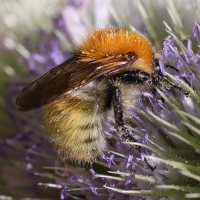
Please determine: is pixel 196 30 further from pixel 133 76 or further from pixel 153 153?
pixel 153 153

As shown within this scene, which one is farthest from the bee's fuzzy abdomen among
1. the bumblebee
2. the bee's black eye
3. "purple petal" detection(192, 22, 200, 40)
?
"purple petal" detection(192, 22, 200, 40)

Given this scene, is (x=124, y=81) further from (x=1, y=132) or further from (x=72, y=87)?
(x=1, y=132)

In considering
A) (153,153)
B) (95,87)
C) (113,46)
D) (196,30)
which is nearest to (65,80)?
(95,87)

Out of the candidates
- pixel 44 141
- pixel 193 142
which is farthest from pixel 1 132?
pixel 193 142

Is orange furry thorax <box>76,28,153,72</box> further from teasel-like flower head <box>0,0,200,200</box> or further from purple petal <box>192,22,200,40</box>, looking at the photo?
purple petal <box>192,22,200,40</box>

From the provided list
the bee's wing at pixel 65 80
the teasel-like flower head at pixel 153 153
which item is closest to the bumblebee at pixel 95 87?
the bee's wing at pixel 65 80

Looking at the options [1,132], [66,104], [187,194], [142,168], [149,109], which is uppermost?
[1,132]
